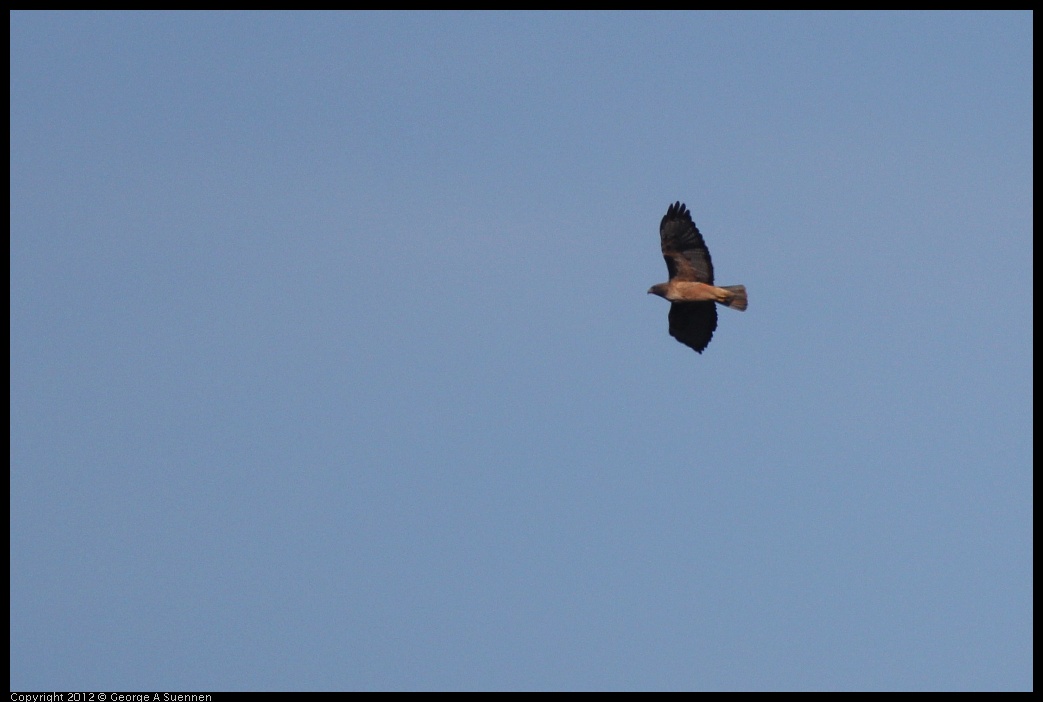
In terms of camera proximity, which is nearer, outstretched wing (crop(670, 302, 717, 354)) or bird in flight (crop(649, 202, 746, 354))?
bird in flight (crop(649, 202, 746, 354))

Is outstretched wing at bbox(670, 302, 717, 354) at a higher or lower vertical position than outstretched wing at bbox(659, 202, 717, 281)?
lower

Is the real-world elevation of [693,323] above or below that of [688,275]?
below

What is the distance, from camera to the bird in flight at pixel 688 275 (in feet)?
124

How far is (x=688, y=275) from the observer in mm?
38062

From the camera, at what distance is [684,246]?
3781 centimetres

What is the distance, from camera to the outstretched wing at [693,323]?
126 ft

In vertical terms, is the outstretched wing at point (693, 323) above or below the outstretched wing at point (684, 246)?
below

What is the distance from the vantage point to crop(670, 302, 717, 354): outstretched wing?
38.4 metres

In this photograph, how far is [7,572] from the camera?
38.3 metres

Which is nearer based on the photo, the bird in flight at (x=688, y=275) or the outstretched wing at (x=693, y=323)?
the bird in flight at (x=688, y=275)

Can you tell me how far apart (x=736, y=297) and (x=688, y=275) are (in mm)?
1058

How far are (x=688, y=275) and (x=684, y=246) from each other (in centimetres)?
59

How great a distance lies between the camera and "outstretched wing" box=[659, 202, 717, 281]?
37.7m
